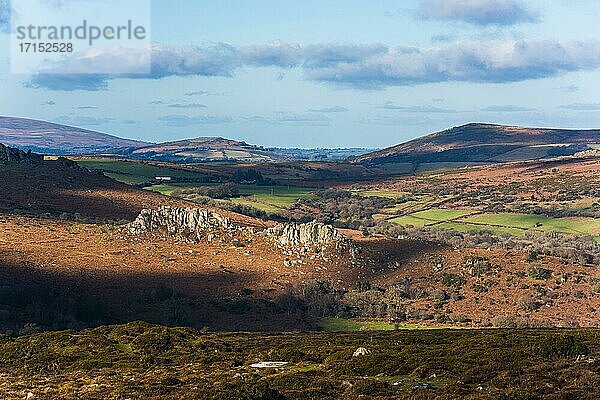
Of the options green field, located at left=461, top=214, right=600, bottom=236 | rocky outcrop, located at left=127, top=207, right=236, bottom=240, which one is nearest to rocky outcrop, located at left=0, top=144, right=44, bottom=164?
rocky outcrop, located at left=127, top=207, right=236, bottom=240

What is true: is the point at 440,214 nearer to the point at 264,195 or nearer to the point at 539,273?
the point at 264,195

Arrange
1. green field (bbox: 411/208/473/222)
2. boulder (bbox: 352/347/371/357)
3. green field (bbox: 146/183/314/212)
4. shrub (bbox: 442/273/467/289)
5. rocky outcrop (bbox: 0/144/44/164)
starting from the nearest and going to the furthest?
boulder (bbox: 352/347/371/357) < shrub (bbox: 442/273/467/289) < rocky outcrop (bbox: 0/144/44/164) < green field (bbox: 411/208/473/222) < green field (bbox: 146/183/314/212)

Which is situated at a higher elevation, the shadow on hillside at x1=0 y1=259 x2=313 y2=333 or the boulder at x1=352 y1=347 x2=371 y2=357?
the boulder at x1=352 y1=347 x2=371 y2=357

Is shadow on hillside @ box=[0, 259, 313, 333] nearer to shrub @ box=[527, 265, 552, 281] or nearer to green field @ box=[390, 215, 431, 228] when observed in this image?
shrub @ box=[527, 265, 552, 281]

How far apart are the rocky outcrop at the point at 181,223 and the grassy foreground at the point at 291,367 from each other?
151 feet

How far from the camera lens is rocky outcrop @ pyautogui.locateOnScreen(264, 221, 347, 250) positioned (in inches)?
3312

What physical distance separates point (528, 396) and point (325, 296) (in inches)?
1853

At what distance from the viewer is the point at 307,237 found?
84.9 m

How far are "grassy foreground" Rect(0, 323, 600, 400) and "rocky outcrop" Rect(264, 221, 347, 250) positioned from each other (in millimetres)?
41200

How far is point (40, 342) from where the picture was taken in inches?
1500

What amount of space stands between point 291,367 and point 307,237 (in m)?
53.5

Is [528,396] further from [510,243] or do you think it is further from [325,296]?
[510,243]

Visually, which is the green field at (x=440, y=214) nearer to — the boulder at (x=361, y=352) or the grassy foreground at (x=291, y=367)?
the grassy foreground at (x=291, y=367)

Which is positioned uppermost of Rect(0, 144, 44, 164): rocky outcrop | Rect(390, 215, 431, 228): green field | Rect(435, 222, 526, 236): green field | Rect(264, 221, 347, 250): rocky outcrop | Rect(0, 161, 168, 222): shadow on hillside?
Rect(0, 144, 44, 164): rocky outcrop
